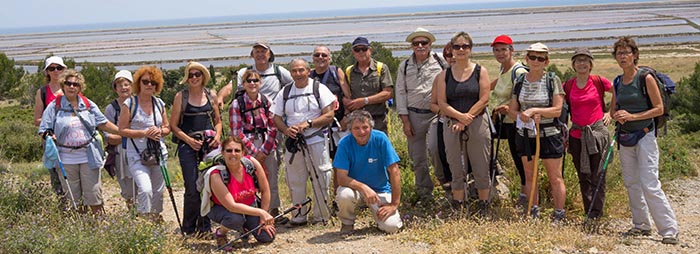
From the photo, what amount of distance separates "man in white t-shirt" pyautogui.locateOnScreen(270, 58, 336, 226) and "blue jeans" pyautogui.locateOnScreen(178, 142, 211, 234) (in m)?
0.96

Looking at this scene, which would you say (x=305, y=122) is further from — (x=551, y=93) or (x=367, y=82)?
(x=551, y=93)

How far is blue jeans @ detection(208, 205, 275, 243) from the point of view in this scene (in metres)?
6.32

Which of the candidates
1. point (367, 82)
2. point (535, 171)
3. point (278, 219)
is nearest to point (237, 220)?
point (278, 219)

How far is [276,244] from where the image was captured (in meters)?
6.59

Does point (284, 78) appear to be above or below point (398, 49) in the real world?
above

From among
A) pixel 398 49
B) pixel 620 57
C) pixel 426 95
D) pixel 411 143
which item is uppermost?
pixel 620 57

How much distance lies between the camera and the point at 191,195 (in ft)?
22.3

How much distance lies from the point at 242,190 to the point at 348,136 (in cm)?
117

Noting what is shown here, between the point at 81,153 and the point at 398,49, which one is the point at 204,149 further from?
the point at 398,49

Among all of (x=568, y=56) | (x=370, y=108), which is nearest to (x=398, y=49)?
(x=568, y=56)

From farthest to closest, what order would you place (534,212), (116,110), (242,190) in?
(116,110), (534,212), (242,190)

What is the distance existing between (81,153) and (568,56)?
147 feet

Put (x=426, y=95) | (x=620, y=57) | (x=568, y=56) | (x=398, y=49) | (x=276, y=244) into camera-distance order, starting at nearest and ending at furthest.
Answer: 1. (x=620, y=57)
2. (x=276, y=244)
3. (x=426, y=95)
4. (x=568, y=56)
5. (x=398, y=49)

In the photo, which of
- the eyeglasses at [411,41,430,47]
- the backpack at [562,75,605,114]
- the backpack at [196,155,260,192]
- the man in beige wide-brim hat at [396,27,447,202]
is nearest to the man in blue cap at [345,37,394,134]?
the man in beige wide-brim hat at [396,27,447,202]
